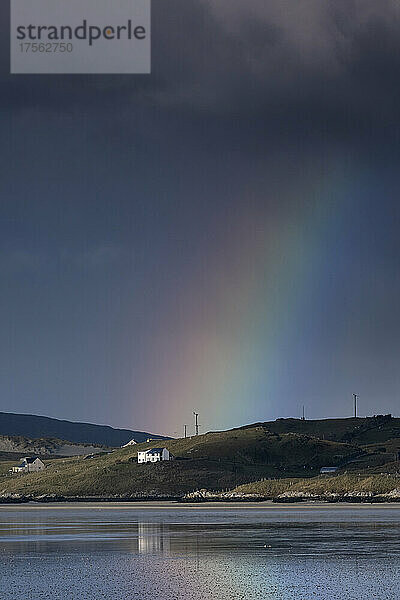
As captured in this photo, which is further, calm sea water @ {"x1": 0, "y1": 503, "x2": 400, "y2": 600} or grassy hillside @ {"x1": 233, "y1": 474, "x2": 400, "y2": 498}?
grassy hillside @ {"x1": 233, "y1": 474, "x2": 400, "y2": 498}

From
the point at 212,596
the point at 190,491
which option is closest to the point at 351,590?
the point at 212,596

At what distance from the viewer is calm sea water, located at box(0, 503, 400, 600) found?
39625 millimetres

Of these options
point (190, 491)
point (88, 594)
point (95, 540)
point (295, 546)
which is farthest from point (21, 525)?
point (190, 491)

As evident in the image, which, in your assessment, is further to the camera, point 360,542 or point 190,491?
point 190,491

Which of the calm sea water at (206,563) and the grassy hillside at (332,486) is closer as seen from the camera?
the calm sea water at (206,563)

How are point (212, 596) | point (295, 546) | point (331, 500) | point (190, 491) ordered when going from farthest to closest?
point (190, 491), point (331, 500), point (295, 546), point (212, 596)

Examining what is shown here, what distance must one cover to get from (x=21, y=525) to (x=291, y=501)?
64.4 meters

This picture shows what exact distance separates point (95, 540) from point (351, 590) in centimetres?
3080

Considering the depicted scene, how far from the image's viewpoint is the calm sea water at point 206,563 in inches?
1560

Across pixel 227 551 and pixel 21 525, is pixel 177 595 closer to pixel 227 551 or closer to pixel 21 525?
pixel 227 551

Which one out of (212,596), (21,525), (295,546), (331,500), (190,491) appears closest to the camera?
(212,596)

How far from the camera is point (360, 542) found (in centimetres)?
6031

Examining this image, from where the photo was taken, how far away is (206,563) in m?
49.5

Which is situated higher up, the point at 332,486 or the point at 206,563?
the point at 206,563
